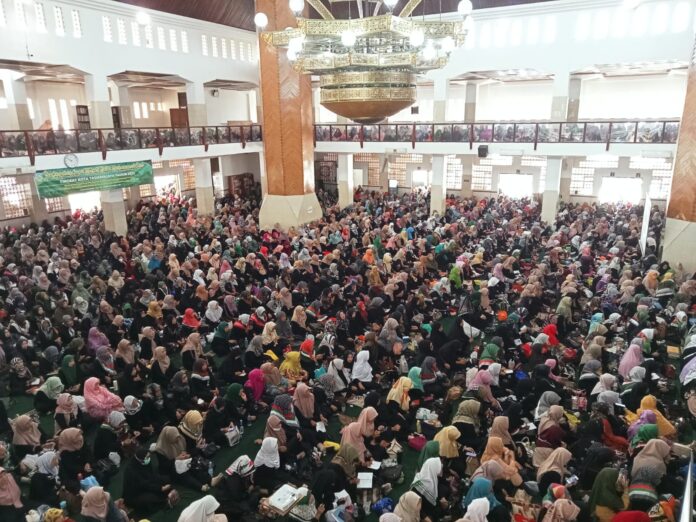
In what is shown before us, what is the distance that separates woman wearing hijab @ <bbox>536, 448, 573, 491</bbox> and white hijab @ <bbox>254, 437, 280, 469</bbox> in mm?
2696

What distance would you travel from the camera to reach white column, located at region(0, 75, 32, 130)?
1550 cm

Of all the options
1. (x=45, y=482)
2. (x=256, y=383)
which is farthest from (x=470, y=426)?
(x=45, y=482)

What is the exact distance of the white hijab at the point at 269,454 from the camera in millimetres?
5262

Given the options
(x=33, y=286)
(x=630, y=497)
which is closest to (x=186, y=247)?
(x=33, y=286)

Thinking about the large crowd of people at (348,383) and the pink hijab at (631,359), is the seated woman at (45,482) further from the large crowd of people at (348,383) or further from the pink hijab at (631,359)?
the pink hijab at (631,359)

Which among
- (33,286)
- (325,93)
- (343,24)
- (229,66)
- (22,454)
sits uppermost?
(229,66)

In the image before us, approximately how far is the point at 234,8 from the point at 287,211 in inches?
364

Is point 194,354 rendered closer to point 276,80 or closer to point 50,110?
point 276,80

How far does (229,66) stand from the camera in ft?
67.3

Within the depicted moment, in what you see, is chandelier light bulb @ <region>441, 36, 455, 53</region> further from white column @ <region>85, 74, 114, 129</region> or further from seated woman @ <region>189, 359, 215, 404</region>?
white column @ <region>85, 74, 114, 129</region>

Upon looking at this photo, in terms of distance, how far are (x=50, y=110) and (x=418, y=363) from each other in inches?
694

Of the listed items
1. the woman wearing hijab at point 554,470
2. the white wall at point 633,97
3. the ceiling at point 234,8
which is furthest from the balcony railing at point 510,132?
the woman wearing hijab at point 554,470

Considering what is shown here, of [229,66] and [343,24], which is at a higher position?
[229,66]

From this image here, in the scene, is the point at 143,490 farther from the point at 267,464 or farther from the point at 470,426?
the point at 470,426
